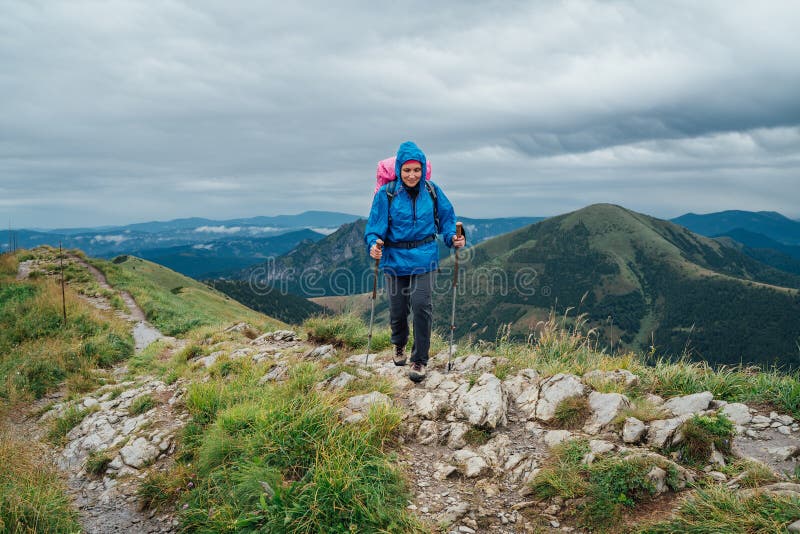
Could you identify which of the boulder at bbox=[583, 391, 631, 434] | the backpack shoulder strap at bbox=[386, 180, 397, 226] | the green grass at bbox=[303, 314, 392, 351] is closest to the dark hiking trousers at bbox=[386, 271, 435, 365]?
the backpack shoulder strap at bbox=[386, 180, 397, 226]

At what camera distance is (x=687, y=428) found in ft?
15.2

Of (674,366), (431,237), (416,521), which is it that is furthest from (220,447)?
(674,366)

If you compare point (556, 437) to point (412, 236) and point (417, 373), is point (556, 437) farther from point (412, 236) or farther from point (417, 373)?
point (412, 236)

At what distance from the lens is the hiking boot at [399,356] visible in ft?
25.3

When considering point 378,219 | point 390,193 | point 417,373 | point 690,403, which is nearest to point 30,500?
point 417,373

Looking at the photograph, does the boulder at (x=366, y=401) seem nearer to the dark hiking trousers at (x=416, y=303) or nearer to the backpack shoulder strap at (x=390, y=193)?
the dark hiking trousers at (x=416, y=303)

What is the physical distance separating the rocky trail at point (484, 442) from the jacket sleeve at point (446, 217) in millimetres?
2355

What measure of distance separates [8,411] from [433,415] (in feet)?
29.2

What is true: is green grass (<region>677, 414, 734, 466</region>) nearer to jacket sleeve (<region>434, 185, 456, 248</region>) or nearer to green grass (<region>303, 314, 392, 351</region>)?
jacket sleeve (<region>434, 185, 456, 248</region>)

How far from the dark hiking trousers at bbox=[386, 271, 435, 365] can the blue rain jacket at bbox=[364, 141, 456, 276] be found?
0.21 m

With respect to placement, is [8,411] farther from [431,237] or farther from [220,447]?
[431,237]

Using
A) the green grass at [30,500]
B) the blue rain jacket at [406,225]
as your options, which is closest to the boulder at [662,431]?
the blue rain jacket at [406,225]

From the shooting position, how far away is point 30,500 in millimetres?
4387

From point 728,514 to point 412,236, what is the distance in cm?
506
